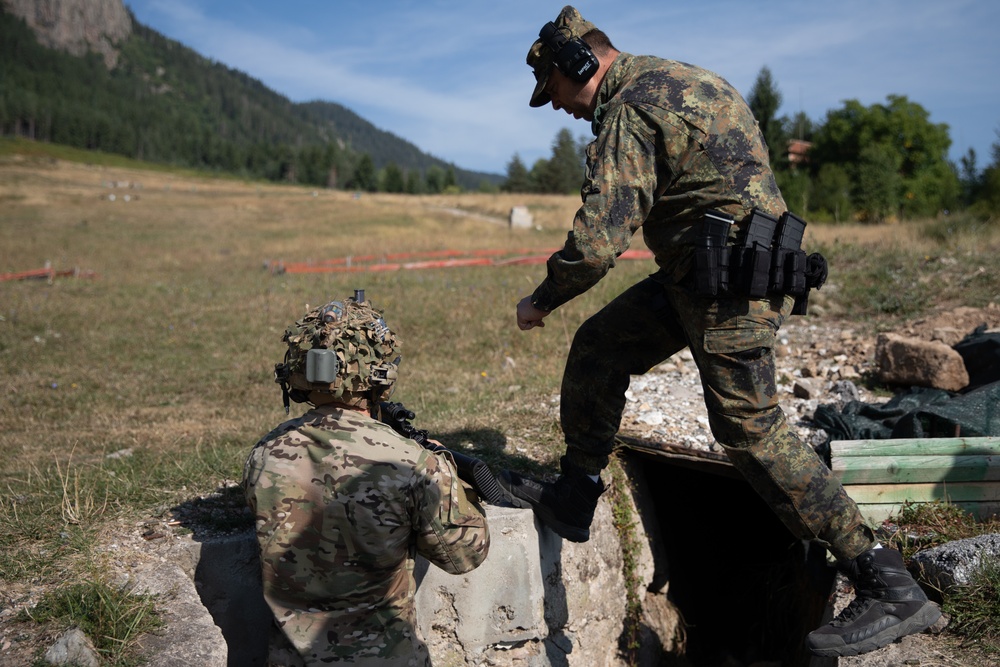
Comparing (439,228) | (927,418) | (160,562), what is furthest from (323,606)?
(439,228)

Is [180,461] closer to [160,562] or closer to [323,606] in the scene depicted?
[160,562]

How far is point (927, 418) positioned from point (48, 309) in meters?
10.3

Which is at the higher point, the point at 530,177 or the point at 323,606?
the point at 530,177

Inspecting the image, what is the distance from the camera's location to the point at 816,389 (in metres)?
5.10

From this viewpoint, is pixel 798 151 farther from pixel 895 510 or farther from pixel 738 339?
pixel 738 339

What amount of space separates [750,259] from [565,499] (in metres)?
1.26

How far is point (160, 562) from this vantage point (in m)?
2.88

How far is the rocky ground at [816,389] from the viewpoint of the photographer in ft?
8.88

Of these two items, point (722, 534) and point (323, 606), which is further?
point (722, 534)

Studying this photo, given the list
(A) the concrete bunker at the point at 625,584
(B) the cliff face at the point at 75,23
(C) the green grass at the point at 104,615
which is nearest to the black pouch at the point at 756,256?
(A) the concrete bunker at the point at 625,584

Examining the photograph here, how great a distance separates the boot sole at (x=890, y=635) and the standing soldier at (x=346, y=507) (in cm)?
134

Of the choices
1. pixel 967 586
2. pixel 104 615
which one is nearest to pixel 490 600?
pixel 104 615

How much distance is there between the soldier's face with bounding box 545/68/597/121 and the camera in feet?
9.26

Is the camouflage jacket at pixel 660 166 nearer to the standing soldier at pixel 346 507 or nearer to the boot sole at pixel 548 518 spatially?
the standing soldier at pixel 346 507
